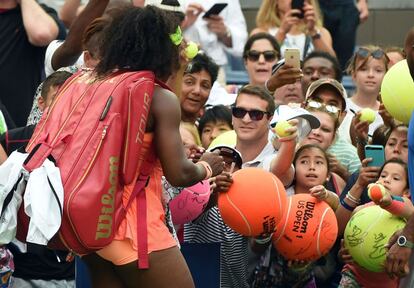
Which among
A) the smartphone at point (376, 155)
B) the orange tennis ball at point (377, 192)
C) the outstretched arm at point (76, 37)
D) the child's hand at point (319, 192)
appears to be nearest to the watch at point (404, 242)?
the orange tennis ball at point (377, 192)

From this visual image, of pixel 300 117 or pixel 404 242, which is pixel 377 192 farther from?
pixel 300 117

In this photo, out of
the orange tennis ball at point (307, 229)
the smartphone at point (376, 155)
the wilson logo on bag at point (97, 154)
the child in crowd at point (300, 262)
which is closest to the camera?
the wilson logo on bag at point (97, 154)

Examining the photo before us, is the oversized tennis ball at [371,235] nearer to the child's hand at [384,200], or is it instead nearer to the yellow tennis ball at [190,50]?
the child's hand at [384,200]

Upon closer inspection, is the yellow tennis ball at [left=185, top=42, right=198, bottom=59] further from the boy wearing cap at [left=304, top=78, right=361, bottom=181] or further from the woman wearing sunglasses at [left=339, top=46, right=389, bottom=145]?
the woman wearing sunglasses at [left=339, top=46, right=389, bottom=145]

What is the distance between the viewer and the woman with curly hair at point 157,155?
18.1 ft

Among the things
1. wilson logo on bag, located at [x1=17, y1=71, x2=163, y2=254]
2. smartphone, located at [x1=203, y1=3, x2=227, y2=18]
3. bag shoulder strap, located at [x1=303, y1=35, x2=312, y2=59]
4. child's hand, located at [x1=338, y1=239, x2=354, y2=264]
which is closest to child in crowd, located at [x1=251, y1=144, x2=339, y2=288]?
child's hand, located at [x1=338, y1=239, x2=354, y2=264]

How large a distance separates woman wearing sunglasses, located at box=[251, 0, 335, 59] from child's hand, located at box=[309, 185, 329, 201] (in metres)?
3.30

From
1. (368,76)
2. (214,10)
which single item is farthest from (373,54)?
(214,10)

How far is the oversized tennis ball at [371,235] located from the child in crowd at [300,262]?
0.90 ft

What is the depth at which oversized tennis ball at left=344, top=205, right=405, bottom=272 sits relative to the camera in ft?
21.6

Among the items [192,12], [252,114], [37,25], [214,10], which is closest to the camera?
[252,114]

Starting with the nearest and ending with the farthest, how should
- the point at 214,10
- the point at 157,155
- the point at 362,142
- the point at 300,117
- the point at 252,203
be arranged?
the point at 157,155
the point at 252,203
the point at 300,117
the point at 362,142
the point at 214,10

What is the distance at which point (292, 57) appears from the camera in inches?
314

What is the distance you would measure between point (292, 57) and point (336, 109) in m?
0.46
